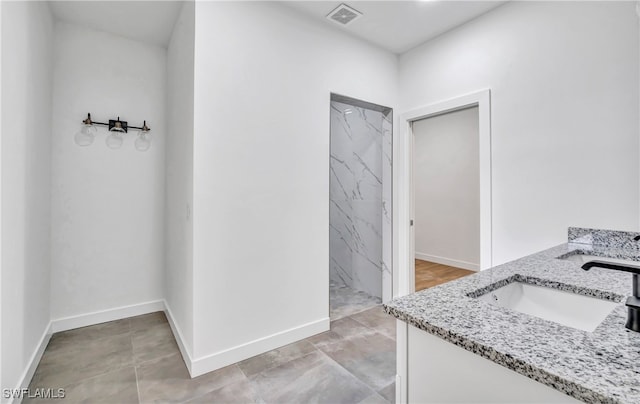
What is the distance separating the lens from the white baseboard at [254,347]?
79.7 inches

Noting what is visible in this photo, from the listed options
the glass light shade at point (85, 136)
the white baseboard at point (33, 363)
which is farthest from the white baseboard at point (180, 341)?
the glass light shade at point (85, 136)

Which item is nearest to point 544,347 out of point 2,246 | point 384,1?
point 2,246

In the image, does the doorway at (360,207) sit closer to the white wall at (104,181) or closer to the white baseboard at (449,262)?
the white wall at (104,181)

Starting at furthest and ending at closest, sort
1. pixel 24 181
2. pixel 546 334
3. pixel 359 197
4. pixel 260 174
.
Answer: pixel 359 197 < pixel 260 174 < pixel 24 181 < pixel 546 334

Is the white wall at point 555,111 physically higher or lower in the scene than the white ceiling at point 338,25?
lower

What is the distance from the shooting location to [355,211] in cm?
378

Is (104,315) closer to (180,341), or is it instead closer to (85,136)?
(180,341)

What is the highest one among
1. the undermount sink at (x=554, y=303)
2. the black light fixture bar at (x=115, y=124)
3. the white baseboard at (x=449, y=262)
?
the black light fixture bar at (x=115, y=124)

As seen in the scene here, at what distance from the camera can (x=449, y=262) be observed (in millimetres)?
5137

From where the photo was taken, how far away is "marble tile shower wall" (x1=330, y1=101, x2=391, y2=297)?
3.42m

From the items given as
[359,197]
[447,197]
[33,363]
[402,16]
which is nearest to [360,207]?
[359,197]

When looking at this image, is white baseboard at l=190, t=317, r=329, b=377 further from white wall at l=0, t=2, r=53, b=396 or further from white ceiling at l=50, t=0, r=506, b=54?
white ceiling at l=50, t=0, r=506, b=54

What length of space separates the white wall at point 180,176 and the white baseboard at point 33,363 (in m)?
0.90

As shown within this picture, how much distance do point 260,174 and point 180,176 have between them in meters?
0.70
